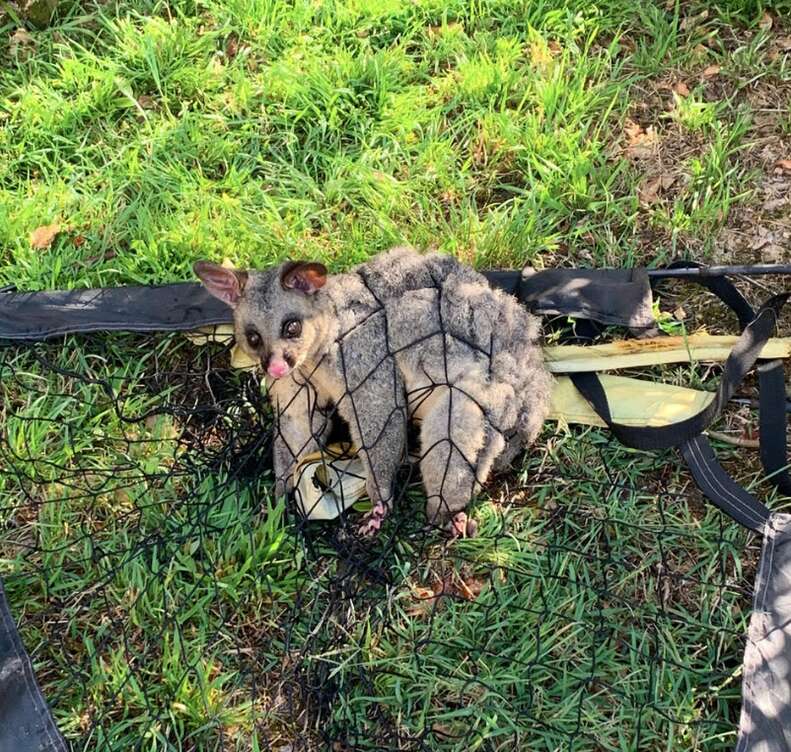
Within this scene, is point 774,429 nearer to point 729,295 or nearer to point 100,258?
point 729,295

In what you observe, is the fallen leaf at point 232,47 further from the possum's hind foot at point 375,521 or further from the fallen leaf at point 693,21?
the possum's hind foot at point 375,521

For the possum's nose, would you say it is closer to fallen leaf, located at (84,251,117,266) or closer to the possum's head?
the possum's head

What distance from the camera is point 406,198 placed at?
462 cm

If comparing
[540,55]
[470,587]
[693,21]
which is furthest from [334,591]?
[693,21]

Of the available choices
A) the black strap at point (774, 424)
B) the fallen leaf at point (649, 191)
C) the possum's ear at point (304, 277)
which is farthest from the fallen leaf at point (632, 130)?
the possum's ear at point (304, 277)

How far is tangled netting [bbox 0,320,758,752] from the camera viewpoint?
3459 mm

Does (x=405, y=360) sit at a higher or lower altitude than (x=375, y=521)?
higher

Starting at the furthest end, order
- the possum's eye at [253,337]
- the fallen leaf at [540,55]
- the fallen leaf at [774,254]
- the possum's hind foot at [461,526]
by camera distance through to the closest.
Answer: the fallen leaf at [540,55] < the fallen leaf at [774,254] < the possum's hind foot at [461,526] < the possum's eye at [253,337]

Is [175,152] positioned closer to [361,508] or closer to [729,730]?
[361,508]

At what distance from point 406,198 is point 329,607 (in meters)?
2.15

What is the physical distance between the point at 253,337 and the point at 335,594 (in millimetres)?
1122

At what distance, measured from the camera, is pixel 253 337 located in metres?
3.72

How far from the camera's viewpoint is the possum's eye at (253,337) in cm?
371

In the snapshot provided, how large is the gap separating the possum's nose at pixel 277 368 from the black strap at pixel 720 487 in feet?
5.69
